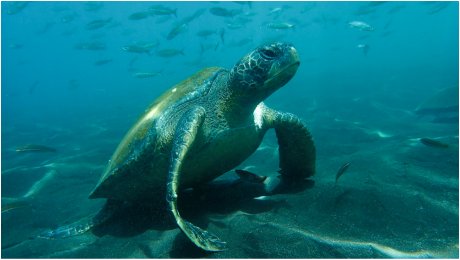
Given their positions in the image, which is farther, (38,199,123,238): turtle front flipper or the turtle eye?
(38,199,123,238): turtle front flipper

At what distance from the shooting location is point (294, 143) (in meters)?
3.04

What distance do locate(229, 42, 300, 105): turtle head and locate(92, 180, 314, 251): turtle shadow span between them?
52.5 inches

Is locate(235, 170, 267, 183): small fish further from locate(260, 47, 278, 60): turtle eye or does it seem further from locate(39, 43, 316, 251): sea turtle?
locate(260, 47, 278, 60): turtle eye

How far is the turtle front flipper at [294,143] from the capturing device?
2885 mm

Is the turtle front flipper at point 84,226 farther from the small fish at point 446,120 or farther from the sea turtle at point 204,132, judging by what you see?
the small fish at point 446,120

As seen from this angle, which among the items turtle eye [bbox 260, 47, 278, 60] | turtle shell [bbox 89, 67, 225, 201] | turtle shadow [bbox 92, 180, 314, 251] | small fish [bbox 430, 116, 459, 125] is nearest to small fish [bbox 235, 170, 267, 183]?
turtle shadow [bbox 92, 180, 314, 251]

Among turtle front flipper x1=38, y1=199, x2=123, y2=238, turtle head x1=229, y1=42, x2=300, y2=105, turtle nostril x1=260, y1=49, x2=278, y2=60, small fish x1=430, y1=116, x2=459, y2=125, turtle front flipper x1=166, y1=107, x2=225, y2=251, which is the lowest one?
small fish x1=430, y1=116, x2=459, y2=125

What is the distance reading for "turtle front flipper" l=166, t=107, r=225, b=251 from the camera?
1.65 m

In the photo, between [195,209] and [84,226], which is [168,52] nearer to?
[84,226]

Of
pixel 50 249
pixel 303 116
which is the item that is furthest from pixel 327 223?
pixel 303 116

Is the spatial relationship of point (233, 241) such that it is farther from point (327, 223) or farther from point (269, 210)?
point (327, 223)

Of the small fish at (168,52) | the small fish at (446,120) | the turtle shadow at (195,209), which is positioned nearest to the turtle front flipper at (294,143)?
the turtle shadow at (195,209)

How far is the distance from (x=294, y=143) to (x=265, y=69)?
1.31m

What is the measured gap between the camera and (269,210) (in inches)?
89.7
